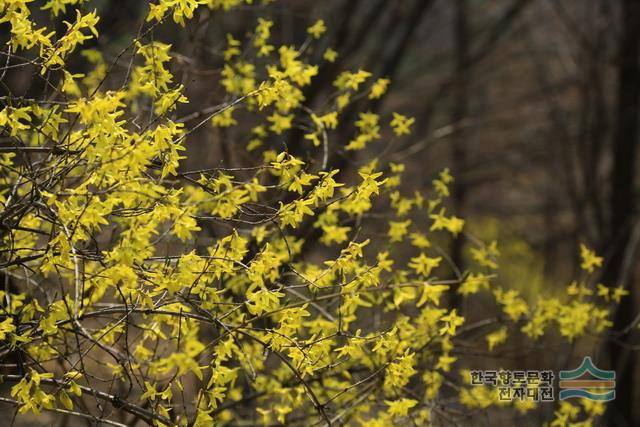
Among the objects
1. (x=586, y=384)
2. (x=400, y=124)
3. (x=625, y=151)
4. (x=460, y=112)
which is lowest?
(x=586, y=384)

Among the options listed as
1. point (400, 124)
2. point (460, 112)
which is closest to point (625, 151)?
point (460, 112)

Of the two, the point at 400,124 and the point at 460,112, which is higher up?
the point at 460,112

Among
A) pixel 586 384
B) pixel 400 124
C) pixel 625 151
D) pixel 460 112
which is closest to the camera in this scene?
pixel 400 124

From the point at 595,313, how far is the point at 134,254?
9.29 feet

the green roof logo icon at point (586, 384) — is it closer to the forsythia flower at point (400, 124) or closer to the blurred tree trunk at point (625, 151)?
the forsythia flower at point (400, 124)

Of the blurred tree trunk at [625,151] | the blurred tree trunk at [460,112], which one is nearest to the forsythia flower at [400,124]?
the blurred tree trunk at [625,151]

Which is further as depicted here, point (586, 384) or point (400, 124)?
point (586, 384)

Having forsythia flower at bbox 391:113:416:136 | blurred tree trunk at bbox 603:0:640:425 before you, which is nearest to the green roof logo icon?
forsythia flower at bbox 391:113:416:136

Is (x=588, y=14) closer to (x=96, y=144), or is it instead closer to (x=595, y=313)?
(x=595, y=313)

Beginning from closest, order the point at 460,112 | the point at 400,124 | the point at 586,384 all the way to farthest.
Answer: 1. the point at 400,124
2. the point at 586,384
3. the point at 460,112

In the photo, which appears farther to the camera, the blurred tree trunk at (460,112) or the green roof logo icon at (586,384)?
the blurred tree trunk at (460,112)

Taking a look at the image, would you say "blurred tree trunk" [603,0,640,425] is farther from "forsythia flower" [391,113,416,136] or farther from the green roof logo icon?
"forsythia flower" [391,113,416,136]

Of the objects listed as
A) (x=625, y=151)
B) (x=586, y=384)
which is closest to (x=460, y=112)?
(x=625, y=151)

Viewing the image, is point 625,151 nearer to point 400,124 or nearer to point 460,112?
point 460,112
